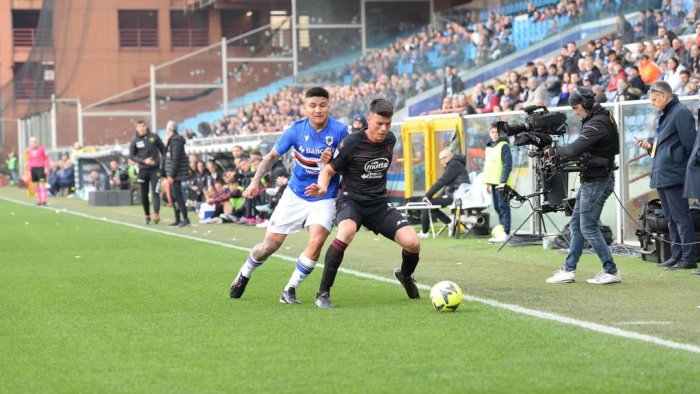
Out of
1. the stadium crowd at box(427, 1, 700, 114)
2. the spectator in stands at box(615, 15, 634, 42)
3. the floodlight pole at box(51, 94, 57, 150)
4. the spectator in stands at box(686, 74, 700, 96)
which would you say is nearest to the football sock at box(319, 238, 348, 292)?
the spectator in stands at box(686, 74, 700, 96)

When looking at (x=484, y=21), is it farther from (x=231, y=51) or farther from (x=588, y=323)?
(x=588, y=323)

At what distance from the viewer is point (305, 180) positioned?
1160cm

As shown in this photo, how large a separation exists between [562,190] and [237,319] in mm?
7648

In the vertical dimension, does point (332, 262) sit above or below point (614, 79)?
below

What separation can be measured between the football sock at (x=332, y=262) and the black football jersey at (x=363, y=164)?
50 centimetres

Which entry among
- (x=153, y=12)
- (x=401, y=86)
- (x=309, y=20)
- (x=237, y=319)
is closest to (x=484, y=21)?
(x=401, y=86)

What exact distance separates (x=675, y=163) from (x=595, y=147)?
202cm

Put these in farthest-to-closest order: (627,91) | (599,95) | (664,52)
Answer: (664,52) < (599,95) < (627,91)

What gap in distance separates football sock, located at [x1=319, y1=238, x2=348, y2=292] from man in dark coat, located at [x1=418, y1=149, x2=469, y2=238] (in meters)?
9.47

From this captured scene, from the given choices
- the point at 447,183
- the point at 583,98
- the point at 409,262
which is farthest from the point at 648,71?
the point at 409,262

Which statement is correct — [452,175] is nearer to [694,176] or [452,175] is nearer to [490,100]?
[694,176]

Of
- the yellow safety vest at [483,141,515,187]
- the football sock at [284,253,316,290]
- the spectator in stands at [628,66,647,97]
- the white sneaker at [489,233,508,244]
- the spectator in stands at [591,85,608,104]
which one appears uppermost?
the spectator in stands at [628,66,647,97]

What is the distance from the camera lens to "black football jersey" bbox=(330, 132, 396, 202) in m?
11.2

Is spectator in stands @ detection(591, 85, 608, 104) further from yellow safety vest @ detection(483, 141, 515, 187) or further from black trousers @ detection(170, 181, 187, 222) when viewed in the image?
black trousers @ detection(170, 181, 187, 222)
